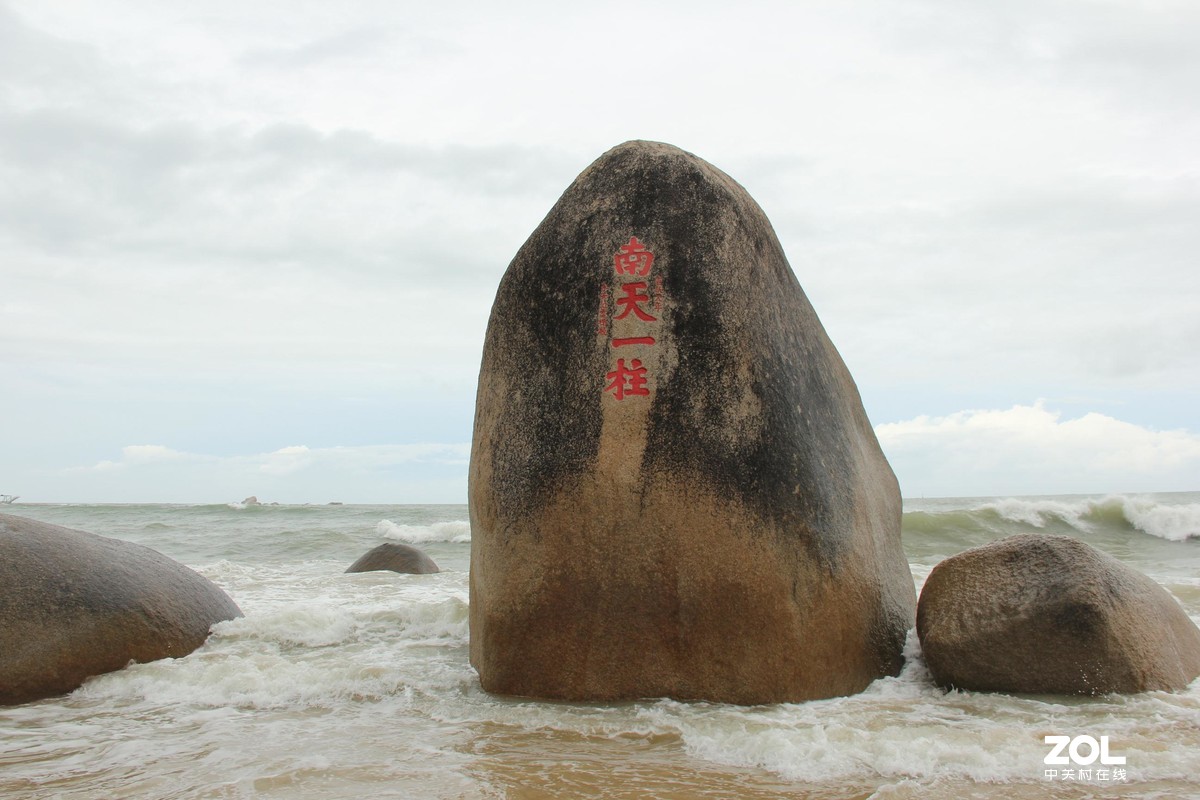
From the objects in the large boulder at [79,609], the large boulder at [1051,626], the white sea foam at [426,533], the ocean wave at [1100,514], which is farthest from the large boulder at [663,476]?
the ocean wave at [1100,514]

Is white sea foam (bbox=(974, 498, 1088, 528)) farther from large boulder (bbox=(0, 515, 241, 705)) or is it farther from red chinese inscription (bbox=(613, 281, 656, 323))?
large boulder (bbox=(0, 515, 241, 705))

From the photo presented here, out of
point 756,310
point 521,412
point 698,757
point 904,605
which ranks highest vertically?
point 756,310

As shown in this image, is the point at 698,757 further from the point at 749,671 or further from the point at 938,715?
the point at 938,715

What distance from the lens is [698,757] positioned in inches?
134

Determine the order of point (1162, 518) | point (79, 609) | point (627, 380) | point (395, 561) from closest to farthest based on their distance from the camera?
point (627, 380), point (79, 609), point (395, 561), point (1162, 518)

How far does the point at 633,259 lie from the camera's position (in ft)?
14.3

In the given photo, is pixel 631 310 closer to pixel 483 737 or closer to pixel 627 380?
pixel 627 380

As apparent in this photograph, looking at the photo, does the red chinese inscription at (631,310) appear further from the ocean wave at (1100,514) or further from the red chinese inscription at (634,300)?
the ocean wave at (1100,514)

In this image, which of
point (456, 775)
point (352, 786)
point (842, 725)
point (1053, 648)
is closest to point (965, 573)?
point (1053, 648)

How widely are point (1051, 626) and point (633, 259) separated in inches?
101

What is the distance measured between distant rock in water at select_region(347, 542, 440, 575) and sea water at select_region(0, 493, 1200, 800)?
405cm

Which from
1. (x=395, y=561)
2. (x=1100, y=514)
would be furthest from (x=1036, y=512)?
(x=395, y=561)

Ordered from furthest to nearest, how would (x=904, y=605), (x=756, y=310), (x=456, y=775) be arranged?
(x=904, y=605)
(x=756, y=310)
(x=456, y=775)

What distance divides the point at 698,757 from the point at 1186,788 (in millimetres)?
1621
